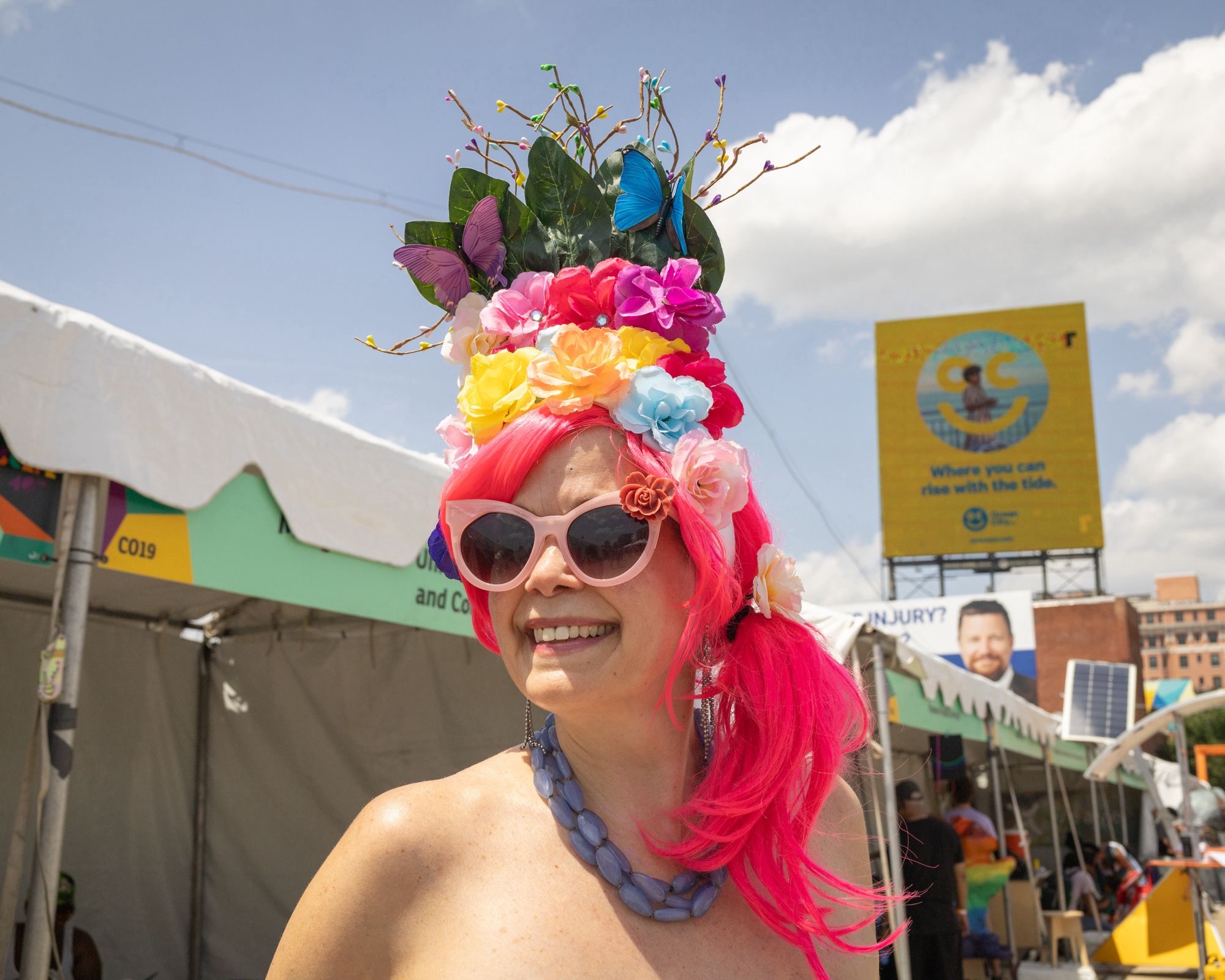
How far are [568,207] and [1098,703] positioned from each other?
15.3 metres

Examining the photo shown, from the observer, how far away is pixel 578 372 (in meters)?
1.37

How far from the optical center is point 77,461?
281cm

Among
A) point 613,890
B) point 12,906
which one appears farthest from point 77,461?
point 613,890

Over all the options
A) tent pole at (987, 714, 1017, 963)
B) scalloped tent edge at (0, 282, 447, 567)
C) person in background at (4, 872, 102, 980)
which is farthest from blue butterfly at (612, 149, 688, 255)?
tent pole at (987, 714, 1017, 963)

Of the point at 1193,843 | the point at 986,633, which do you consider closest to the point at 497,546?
the point at 1193,843

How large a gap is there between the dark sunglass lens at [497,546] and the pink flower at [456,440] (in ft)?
0.42

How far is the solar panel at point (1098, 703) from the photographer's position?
47.1ft

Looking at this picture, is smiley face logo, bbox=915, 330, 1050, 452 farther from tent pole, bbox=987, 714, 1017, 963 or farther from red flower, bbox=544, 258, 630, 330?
red flower, bbox=544, 258, 630, 330

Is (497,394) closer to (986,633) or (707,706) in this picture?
(707,706)

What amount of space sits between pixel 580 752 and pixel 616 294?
2.10 feet

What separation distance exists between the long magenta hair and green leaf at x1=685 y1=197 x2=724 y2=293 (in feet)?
1.14

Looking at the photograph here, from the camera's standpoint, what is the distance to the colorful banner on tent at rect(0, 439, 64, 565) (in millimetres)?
2730

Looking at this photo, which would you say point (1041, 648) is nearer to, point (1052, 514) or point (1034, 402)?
point (1052, 514)

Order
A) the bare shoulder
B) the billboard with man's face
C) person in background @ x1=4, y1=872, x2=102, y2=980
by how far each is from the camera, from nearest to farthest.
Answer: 1. the bare shoulder
2. person in background @ x1=4, y1=872, x2=102, y2=980
3. the billboard with man's face
